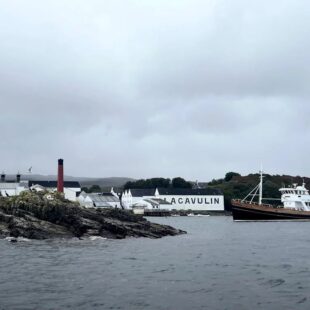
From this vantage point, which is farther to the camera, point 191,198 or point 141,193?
point 141,193

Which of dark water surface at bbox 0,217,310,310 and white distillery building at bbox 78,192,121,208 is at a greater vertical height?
white distillery building at bbox 78,192,121,208

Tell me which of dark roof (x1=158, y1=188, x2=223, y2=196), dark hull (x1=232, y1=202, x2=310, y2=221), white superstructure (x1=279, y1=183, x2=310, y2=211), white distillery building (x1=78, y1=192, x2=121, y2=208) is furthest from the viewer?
dark roof (x1=158, y1=188, x2=223, y2=196)

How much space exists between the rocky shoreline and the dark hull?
4092 cm

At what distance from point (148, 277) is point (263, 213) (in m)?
73.0

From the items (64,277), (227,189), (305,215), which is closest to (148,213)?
(227,189)

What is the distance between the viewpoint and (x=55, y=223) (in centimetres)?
5025

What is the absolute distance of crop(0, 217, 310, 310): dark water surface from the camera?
778 inches

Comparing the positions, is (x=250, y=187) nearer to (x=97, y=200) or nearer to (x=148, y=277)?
(x=97, y=200)

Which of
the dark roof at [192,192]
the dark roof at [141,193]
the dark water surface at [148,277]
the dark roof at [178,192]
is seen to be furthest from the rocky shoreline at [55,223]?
the dark roof at [192,192]

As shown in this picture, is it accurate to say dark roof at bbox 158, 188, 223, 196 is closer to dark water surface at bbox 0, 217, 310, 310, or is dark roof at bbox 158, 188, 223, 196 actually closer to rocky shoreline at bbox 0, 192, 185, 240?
rocky shoreline at bbox 0, 192, 185, 240

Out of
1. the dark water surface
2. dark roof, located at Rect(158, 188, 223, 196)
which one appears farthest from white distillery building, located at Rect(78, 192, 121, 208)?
the dark water surface

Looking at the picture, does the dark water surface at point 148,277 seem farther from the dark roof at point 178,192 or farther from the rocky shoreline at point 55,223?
the dark roof at point 178,192

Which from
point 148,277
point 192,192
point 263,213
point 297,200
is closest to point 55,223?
point 148,277

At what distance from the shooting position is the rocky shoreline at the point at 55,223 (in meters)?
45.9
